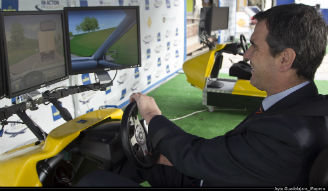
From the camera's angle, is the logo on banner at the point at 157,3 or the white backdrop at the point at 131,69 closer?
the white backdrop at the point at 131,69

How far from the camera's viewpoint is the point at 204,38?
452cm

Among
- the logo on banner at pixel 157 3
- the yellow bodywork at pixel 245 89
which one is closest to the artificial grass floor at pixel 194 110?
the yellow bodywork at pixel 245 89

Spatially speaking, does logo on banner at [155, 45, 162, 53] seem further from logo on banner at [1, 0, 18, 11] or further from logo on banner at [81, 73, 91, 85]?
logo on banner at [1, 0, 18, 11]

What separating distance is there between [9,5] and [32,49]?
3.92 ft

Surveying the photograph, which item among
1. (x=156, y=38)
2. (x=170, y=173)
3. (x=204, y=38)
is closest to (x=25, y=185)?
(x=170, y=173)

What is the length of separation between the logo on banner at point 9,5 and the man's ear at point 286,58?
2.27 metres

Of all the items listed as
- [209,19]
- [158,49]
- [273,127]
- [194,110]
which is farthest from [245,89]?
[273,127]

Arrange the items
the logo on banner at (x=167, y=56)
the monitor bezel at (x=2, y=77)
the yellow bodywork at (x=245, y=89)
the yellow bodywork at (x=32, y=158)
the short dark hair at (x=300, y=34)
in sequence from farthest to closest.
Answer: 1. the logo on banner at (x=167, y=56)
2. the yellow bodywork at (x=245, y=89)
3. the monitor bezel at (x=2, y=77)
4. the yellow bodywork at (x=32, y=158)
5. the short dark hair at (x=300, y=34)

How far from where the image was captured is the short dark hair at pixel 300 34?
3.85ft

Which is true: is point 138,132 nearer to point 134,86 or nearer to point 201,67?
point 201,67

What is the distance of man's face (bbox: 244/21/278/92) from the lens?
4.16 ft

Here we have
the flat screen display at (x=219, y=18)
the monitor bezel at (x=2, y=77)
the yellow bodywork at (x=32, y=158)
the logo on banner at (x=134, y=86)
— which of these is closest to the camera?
the yellow bodywork at (x=32, y=158)

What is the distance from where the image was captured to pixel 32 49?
5.55ft

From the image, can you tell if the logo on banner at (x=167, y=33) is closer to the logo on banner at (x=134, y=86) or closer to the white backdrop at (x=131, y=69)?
the white backdrop at (x=131, y=69)
